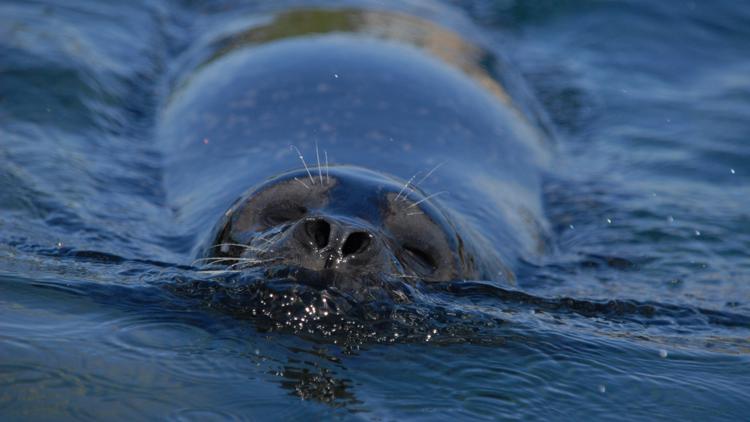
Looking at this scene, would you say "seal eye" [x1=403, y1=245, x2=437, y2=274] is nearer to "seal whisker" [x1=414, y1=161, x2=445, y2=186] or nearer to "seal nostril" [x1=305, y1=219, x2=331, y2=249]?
"seal nostril" [x1=305, y1=219, x2=331, y2=249]

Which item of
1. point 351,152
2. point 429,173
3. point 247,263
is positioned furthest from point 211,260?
point 429,173

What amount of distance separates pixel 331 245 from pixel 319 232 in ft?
0.29

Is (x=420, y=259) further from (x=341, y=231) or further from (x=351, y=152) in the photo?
(x=351, y=152)

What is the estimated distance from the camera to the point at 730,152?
9.10 m

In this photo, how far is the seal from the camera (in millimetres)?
5027

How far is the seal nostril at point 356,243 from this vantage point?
15.3ft

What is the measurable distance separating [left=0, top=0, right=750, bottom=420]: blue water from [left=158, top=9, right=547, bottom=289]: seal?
20 cm

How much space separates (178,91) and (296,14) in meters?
1.05

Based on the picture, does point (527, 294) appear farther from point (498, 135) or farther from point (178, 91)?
point (178, 91)

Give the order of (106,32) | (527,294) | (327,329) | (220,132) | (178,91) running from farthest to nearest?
(106,32)
(178,91)
(220,132)
(527,294)
(327,329)

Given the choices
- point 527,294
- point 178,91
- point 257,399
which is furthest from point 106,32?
point 257,399

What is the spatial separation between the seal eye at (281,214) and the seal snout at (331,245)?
0.38 meters

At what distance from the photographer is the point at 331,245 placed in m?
4.63

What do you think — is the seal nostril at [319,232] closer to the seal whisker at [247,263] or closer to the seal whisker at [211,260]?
the seal whisker at [247,263]
